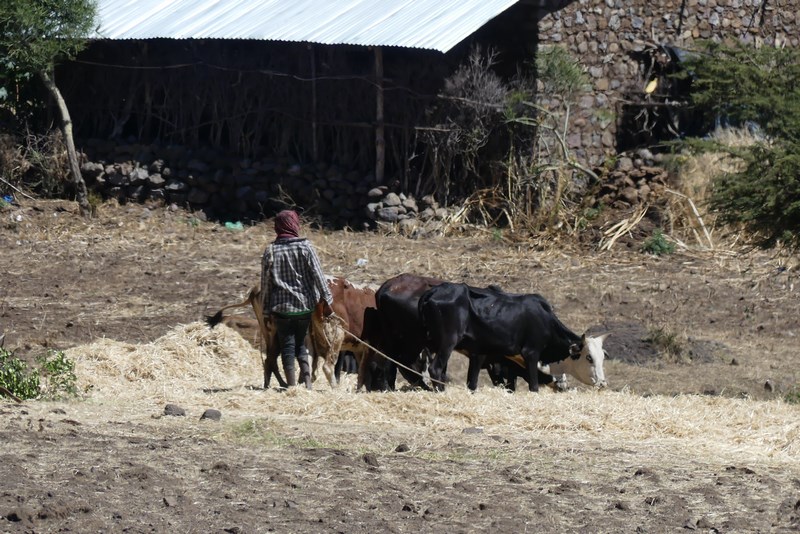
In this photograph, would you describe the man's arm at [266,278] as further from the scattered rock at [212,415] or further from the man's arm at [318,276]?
the scattered rock at [212,415]

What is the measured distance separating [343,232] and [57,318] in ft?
21.6

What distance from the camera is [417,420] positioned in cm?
1018

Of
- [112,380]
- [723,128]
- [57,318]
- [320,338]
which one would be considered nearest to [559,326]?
[320,338]

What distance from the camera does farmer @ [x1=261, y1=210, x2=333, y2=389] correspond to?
1128cm

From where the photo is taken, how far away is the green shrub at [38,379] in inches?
429

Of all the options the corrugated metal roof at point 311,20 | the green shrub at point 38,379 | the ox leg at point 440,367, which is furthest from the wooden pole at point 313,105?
the green shrub at point 38,379

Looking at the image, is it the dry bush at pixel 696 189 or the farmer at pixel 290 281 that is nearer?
the farmer at pixel 290 281

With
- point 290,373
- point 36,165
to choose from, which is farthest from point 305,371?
point 36,165

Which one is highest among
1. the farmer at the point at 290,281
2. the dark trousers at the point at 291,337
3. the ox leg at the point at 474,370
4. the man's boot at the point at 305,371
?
the farmer at the point at 290,281

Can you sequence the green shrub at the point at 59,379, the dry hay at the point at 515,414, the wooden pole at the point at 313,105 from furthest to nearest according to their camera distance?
the wooden pole at the point at 313,105 < the green shrub at the point at 59,379 < the dry hay at the point at 515,414

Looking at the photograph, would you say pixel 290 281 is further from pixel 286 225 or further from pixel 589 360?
pixel 589 360

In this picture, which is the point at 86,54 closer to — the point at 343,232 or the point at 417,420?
the point at 343,232

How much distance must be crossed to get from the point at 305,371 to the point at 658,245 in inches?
362

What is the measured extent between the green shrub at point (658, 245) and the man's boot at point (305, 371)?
902 centimetres
